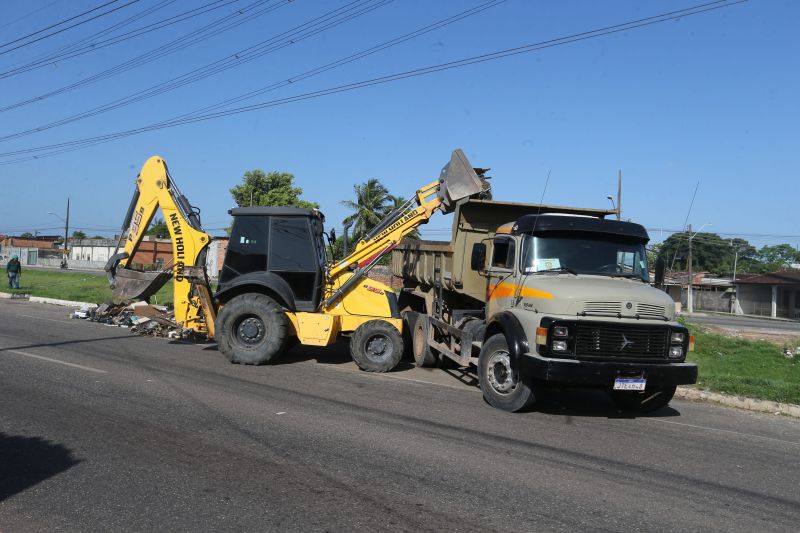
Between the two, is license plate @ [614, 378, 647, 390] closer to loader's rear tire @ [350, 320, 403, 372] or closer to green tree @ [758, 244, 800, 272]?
loader's rear tire @ [350, 320, 403, 372]

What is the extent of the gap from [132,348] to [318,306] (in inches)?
160

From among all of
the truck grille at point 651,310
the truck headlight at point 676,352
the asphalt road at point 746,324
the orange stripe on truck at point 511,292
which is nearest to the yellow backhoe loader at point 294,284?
the orange stripe on truck at point 511,292

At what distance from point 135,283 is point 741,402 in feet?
37.0

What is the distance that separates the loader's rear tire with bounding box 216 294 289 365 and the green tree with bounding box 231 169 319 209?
4650 centimetres

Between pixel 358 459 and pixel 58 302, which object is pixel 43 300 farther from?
pixel 358 459

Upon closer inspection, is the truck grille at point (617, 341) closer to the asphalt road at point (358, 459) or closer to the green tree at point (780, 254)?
the asphalt road at point (358, 459)

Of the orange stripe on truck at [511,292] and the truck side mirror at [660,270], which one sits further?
the truck side mirror at [660,270]

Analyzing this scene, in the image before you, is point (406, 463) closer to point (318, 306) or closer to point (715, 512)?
point (715, 512)

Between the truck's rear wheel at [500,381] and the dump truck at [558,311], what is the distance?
0.01 m

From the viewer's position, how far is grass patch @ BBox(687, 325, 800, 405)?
10.1 m

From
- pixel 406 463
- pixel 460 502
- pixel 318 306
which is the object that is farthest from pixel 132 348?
pixel 460 502

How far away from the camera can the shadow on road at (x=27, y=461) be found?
5165 mm

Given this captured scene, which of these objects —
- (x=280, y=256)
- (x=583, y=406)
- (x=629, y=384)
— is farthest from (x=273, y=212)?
(x=629, y=384)

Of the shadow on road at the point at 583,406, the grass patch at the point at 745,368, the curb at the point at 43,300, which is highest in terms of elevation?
the grass patch at the point at 745,368
